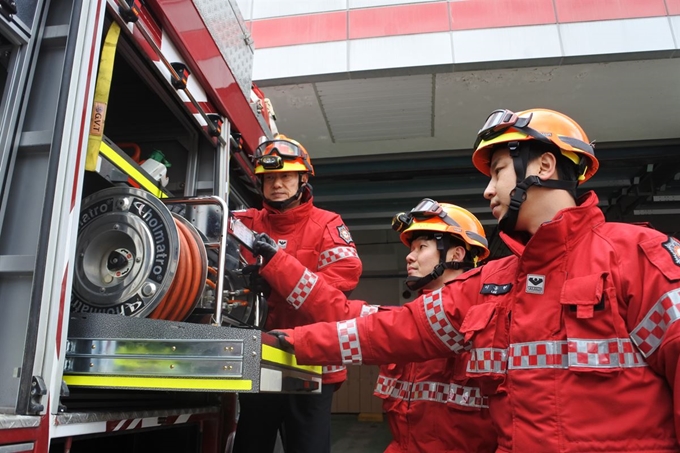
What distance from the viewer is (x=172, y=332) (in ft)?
6.17

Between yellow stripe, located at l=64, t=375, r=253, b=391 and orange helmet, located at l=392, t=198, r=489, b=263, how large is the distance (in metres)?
2.05

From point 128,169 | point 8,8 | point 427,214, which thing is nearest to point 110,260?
point 128,169

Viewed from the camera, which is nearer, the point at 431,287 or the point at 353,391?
the point at 431,287

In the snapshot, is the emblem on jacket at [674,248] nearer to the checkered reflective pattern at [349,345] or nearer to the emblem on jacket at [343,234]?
the checkered reflective pattern at [349,345]

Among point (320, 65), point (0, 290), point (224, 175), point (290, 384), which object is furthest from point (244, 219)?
point (320, 65)

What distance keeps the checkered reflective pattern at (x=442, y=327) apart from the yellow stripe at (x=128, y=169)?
5.10 ft

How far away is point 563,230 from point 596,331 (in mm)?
373

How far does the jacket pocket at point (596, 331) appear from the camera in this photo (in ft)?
5.78

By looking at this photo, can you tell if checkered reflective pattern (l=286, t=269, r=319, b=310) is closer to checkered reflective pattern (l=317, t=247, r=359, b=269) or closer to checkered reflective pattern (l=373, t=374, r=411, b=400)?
checkered reflective pattern (l=317, t=247, r=359, b=269)

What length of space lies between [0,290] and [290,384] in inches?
43.5

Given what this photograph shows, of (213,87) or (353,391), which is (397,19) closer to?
(213,87)

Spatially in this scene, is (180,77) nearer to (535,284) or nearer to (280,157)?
(280,157)

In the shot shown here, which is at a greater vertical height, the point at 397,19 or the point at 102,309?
the point at 397,19

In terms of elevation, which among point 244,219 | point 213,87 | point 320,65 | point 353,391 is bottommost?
point 353,391
